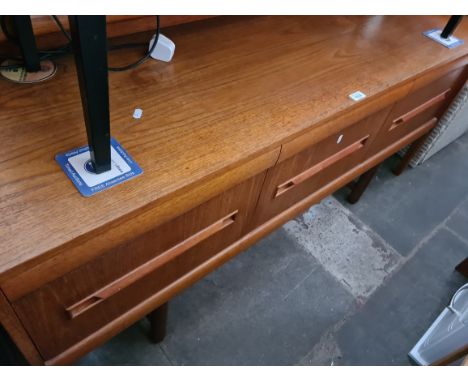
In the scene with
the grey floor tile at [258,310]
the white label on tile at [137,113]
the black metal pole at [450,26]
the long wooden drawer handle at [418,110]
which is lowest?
the grey floor tile at [258,310]

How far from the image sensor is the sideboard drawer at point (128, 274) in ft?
2.07

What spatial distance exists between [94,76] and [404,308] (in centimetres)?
134

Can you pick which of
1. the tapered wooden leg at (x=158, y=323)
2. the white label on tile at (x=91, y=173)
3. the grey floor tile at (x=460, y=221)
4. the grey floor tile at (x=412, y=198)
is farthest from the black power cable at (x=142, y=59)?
the grey floor tile at (x=460, y=221)

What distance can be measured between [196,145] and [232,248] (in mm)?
408

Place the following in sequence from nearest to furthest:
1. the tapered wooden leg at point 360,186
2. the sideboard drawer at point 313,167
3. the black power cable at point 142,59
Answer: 1. the black power cable at point 142,59
2. the sideboard drawer at point 313,167
3. the tapered wooden leg at point 360,186

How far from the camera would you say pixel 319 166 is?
103 cm

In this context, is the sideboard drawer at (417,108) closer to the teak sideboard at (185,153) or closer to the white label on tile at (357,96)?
the teak sideboard at (185,153)

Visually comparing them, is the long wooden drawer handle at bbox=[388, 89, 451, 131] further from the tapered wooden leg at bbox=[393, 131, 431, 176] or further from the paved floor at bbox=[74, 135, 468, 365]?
the paved floor at bbox=[74, 135, 468, 365]

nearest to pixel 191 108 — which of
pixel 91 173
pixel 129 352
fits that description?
pixel 91 173

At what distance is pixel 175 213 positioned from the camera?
2.21 ft

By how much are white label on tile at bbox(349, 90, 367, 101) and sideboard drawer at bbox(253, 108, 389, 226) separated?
0.37 ft

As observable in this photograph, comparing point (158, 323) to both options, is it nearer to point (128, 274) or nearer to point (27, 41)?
point (128, 274)

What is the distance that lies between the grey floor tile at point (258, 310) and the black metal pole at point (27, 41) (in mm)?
851

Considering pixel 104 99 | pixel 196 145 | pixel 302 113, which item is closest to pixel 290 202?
pixel 302 113
